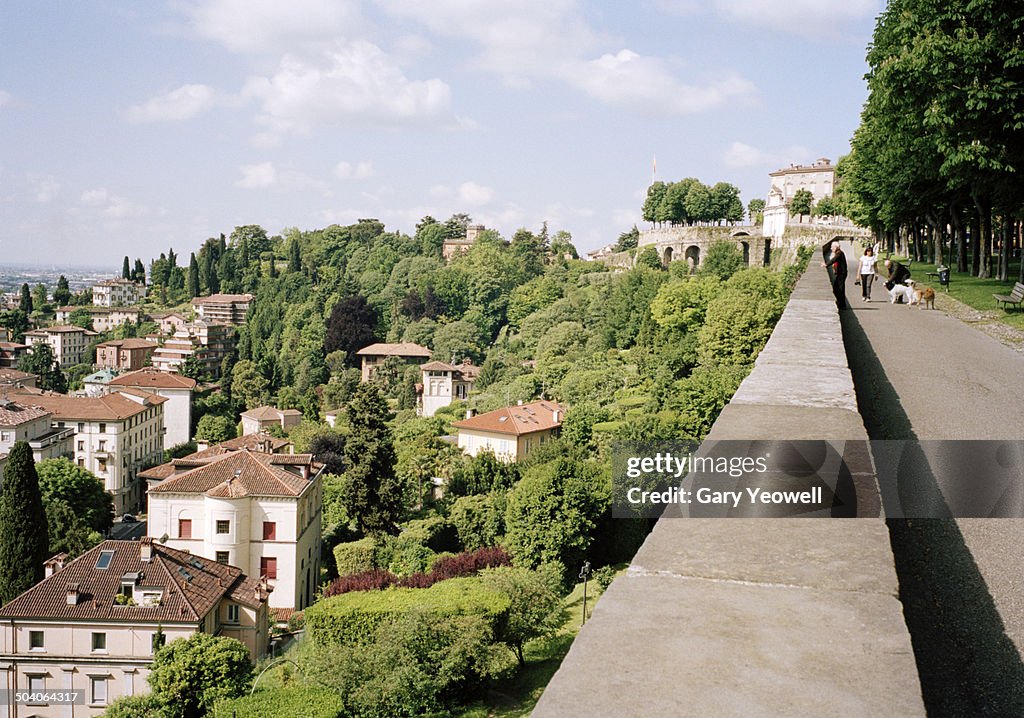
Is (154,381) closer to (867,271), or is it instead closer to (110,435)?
(110,435)

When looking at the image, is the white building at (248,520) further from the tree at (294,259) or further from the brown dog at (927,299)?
the tree at (294,259)

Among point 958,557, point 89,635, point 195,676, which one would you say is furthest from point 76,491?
point 958,557

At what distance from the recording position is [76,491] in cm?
4672

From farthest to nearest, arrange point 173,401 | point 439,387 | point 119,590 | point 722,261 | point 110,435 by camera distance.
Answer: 1. point 173,401
2. point 439,387
3. point 722,261
4. point 110,435
5. point 119,590

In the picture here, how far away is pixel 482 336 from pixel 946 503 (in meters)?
87.8

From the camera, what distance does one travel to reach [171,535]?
36.6 meters

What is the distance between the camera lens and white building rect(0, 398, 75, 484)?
54500mm

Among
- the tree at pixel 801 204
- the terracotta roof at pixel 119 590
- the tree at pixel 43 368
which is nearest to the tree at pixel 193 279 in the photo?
the tree at pixel 43 368

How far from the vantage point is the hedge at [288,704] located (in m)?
19.1

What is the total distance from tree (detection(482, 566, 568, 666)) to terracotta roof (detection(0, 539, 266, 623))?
880 cm

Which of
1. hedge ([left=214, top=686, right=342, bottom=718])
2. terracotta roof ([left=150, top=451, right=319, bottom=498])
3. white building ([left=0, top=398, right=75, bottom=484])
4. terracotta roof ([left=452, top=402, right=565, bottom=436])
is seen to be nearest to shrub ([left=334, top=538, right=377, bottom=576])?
terracotta roof ([left=150, top=451, right=319, bottom=498])

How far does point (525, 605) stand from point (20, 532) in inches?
820

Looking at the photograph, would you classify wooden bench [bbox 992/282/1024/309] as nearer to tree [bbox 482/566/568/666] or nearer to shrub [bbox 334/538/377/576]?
tree [bbox 482/566/568/666]

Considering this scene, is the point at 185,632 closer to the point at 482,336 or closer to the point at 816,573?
the point at 816,573
